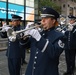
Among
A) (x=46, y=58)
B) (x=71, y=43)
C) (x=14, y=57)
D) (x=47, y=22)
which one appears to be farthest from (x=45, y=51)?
(x=71, y=43)

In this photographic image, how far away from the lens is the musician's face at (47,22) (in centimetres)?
342

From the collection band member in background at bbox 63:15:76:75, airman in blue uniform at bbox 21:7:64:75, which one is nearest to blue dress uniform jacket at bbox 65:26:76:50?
band member in background at bbox 63:15:76:75

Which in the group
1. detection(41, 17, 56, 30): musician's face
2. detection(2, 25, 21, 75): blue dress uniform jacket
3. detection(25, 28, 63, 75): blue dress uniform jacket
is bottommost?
detection(2, 25, 21, 75): blue dress uniform jacket

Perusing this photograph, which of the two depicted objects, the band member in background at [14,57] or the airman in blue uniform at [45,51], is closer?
the airman in blue uniform at [45,51]

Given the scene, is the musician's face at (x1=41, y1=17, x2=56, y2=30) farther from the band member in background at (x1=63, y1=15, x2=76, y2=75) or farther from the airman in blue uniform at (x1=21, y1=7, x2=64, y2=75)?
the band member in background at (x1=63, y1=15, x2=76, y2=75)

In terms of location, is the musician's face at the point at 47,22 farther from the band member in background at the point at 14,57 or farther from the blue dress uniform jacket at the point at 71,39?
the blue dress uniform jacket at the point at 71,39

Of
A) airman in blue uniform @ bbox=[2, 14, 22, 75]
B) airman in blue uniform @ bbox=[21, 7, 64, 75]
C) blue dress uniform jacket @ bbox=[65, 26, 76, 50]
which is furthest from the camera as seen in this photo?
Result: blue dress uniform jacket @ bbox=[65, 26, 76, 50]

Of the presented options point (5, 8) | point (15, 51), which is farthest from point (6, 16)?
point (15, 51)

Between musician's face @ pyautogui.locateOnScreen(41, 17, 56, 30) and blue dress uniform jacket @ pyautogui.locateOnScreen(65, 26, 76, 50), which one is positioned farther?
blue dress uniform jacket @ pyautogui.locateOnScreen(65, 26, 76, 50)

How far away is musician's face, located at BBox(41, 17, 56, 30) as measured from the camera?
3.42 metres

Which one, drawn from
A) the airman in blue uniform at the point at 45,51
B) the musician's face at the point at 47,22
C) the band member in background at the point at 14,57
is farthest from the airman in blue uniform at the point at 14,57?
the musician's face at the point at 47,22

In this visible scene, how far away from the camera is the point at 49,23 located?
3.45 metres

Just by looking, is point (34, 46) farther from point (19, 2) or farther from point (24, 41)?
point (19, 2)

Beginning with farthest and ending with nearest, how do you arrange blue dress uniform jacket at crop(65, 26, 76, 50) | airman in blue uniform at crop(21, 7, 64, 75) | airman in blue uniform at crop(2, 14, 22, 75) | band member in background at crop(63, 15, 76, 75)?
blue dress uniform jacket at crop(65, 26, 76, 50) → band member in background at crop(63, 15, 76, 75) → airman in blue uniform at crop(2, 14, 22, 75) → airman in blue uniform at crop(21, 7, 64, 75)
